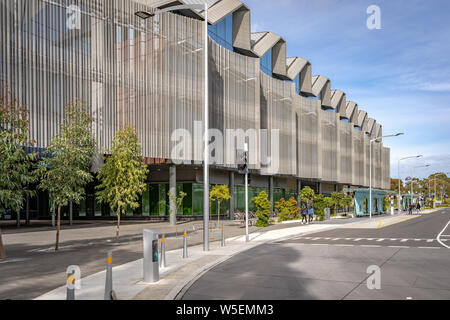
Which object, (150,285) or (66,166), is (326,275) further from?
(66,166)

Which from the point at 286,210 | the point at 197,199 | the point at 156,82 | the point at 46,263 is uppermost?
the point at 156,82

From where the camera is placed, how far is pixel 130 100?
3625cm

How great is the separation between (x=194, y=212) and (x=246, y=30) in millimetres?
23035

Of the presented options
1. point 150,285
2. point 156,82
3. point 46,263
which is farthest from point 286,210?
point 150,285

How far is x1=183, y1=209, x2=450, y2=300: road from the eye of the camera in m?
9.25

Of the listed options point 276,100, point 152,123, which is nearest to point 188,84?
point 152,123

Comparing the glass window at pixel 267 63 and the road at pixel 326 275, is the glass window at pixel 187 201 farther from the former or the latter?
the road at pixel 326 275

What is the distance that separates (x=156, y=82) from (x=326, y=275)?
95.5ft

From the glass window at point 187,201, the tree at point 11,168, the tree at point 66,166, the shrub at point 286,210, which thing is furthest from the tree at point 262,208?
the tree at point 11,168

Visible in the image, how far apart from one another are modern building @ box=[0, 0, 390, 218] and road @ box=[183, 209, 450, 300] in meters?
19.7

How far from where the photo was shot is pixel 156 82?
123ft

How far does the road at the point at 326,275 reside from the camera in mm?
9250
